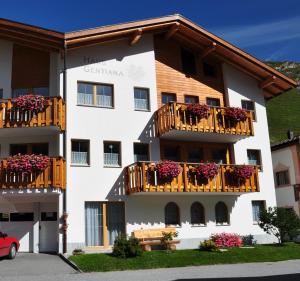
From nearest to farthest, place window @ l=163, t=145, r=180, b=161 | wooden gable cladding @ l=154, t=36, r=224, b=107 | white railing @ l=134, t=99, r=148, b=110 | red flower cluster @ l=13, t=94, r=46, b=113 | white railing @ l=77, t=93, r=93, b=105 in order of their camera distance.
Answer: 1. red flower cluster @ l=13, t=94, r=46, b=113
2. white railing @ l=77, t=93, r=93, b=105
3. white railing @ l=134, t=99, r=148, b=110
4. window @ l=163, t=145, r=180, b=161
5. wooden gable cladding @ l=154, t=36, r=224, b=107

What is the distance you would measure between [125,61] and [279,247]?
468 inches

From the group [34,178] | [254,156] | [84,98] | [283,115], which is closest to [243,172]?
[254,156]

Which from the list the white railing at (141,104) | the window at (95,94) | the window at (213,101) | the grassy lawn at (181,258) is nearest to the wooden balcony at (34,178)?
the grassy lawn at (181,258)

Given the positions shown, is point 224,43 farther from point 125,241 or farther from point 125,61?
point 125,241

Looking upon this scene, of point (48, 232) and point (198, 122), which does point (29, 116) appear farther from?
point (198, 122)

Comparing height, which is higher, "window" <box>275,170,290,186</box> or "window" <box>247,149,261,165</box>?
"window" <box>247,149,261,165</box>

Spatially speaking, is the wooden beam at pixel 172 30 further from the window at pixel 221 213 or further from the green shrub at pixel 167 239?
the green shrub at pixel 167 239

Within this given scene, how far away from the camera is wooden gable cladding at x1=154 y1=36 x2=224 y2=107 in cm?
2477

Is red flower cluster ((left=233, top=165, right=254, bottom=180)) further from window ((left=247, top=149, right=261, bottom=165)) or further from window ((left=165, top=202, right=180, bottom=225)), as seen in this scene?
window ((left=165, top=202, right=180, bottom=225))

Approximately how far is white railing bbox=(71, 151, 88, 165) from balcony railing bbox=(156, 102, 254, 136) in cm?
384

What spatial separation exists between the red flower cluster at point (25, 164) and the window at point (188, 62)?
390 inches

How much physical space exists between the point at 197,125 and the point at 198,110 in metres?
0.73

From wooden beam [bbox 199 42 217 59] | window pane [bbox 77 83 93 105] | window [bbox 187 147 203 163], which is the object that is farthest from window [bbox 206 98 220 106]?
window pane [bbox 77 83 93 105]

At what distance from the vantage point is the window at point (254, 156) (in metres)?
26.1
